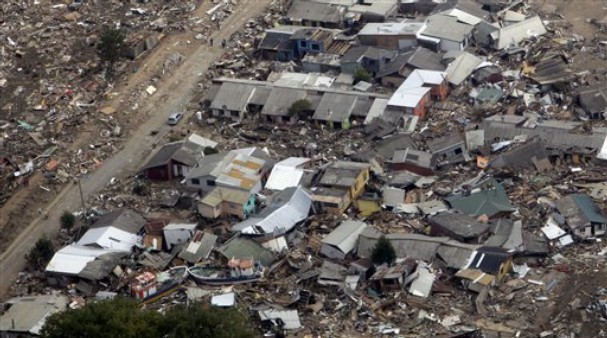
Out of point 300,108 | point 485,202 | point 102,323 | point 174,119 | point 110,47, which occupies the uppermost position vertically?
point 102,323

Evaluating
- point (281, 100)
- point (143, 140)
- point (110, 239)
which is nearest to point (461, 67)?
point (281, 100)

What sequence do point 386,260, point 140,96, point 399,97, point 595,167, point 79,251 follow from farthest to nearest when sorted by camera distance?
point 140,96 < point 399,97 < point 595,167 < point 79,251 < point 386,260

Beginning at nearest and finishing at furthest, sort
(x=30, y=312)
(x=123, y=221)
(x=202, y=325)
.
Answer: (x=202, y=325)
(x=30, y=312)
(x=123, y=221)

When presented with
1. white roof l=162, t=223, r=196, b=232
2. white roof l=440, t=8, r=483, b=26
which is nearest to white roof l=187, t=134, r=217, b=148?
white roof l=162, t=223, r=196, b=232

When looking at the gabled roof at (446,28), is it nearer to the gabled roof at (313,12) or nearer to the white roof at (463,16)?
the white roof at (463,16)

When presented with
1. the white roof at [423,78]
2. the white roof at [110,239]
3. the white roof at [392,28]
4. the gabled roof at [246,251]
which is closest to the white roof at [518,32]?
the white roof at [392,28]

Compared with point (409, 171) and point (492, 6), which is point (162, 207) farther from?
point (492, 6)

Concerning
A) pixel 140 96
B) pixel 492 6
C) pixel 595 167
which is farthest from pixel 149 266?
pixel 492 6

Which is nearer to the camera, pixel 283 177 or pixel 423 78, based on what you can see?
→ pixel 283 177

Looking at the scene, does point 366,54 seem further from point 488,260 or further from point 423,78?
point 488,260
